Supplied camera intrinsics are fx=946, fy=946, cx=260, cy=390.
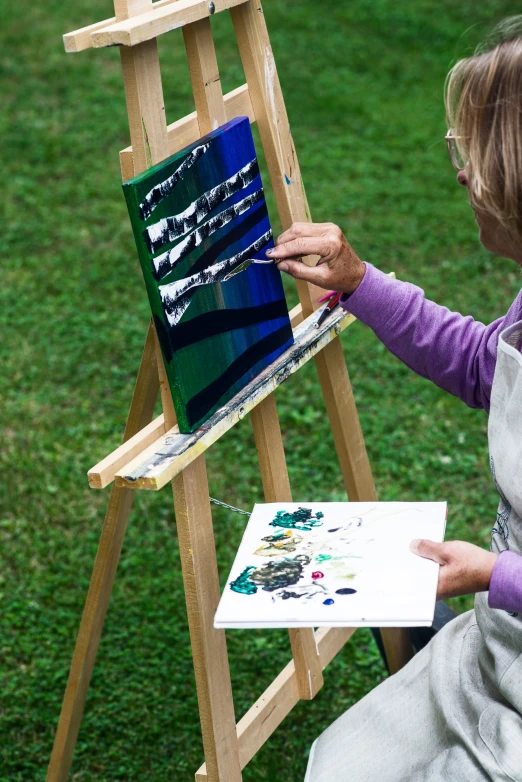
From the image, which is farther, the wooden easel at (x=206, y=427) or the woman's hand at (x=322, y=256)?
the woman's hand at (x=322, y=256)

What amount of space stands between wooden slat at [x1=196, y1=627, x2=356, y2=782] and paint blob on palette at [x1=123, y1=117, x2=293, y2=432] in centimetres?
71

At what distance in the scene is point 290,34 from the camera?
7262mm

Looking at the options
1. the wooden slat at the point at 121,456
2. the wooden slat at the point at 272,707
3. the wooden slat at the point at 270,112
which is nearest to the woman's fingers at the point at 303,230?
the wooden slat at the point at 270,112

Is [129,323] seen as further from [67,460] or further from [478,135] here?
[478,135]

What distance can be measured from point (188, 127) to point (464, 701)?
1.12 metres

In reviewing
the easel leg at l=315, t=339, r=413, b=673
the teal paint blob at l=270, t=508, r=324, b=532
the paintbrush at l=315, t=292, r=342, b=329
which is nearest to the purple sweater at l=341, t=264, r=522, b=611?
the paintbrush at l=315, t=292, r=342, b=329

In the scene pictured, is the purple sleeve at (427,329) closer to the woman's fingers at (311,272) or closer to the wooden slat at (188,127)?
the woman's fingers at (311,272)

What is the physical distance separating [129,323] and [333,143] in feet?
7.21

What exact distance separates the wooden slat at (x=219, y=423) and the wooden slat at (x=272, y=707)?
623mm

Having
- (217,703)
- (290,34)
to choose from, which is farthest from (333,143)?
(217,703)

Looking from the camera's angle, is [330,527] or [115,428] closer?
[330,527]

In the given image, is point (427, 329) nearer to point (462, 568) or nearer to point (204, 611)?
point (462, 568)

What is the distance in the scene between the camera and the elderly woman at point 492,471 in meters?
1.44

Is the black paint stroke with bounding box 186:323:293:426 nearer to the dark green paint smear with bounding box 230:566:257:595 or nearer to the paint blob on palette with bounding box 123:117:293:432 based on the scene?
the paint blob on palette with bounding box 123:117:293:432
